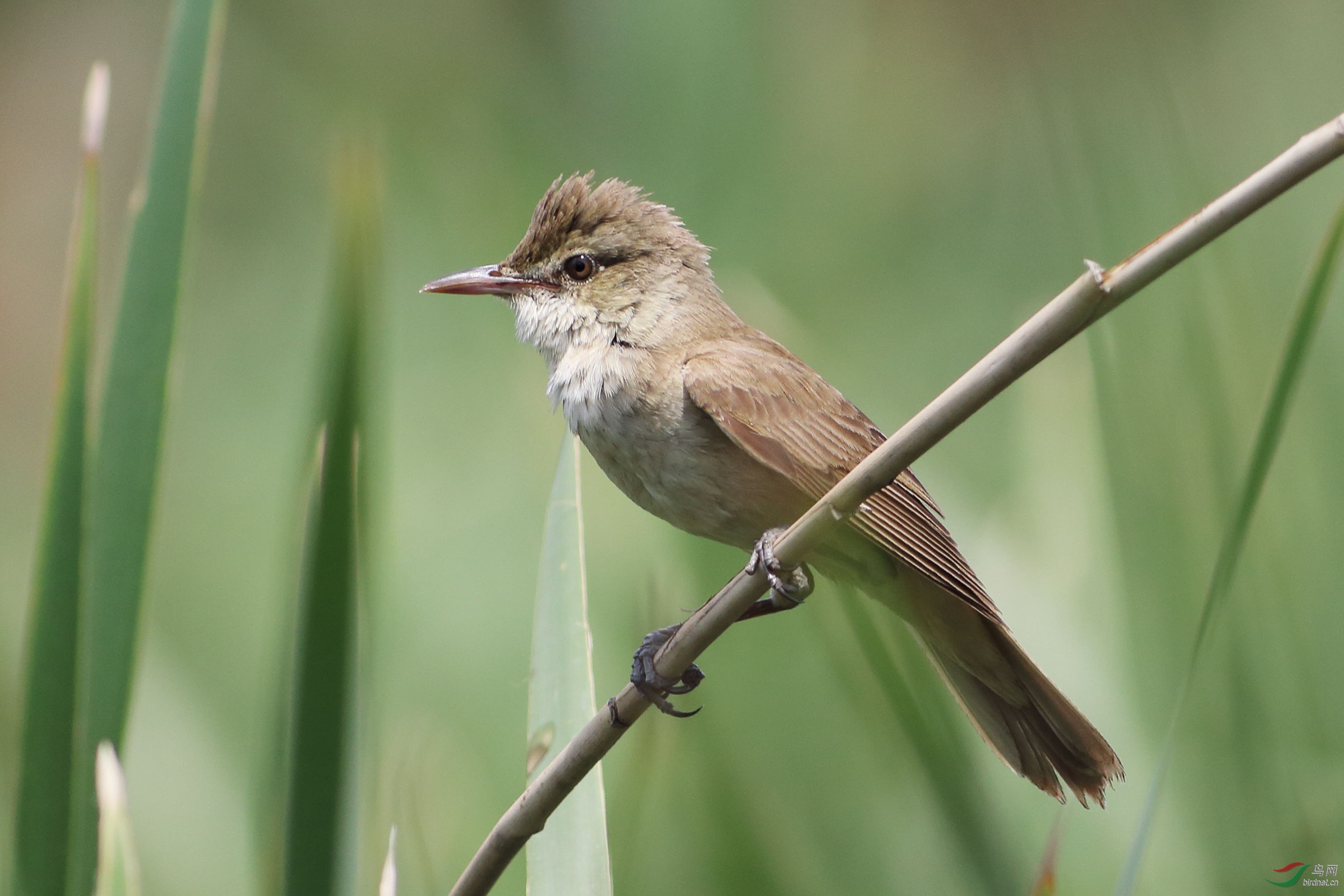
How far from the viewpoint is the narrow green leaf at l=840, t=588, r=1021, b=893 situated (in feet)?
5.05

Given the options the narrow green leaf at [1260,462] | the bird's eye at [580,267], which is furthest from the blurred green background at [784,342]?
the bird's eye at [580,267]

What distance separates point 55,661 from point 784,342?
1.75 m

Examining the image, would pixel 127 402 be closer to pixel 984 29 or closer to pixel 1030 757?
pixel 1030 757

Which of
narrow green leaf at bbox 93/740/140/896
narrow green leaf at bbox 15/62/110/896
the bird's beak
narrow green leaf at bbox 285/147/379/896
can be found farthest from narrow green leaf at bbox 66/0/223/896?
the bird's beak

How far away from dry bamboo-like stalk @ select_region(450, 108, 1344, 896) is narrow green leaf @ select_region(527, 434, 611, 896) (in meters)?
0.07

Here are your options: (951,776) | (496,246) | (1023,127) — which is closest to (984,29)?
(1023,127)

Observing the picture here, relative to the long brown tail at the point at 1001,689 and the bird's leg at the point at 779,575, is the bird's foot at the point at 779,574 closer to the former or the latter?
the bird's leg at the point at 779,575

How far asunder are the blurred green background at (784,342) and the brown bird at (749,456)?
143 millimetres

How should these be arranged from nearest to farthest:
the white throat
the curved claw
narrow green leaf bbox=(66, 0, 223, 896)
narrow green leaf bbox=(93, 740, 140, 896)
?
narrow green leaf bbox=(93, 740, 140, 896) → narrow green leaf bbox=(66, 0, 223, 896) → the curved claw → the white throat

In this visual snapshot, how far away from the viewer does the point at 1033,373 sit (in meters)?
2.84

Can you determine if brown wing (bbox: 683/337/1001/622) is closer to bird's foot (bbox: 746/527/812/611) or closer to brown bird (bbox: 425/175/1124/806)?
brown bird (bbox: 425/175/1124/806)

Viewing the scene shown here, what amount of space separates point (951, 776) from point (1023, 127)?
359 centimetres

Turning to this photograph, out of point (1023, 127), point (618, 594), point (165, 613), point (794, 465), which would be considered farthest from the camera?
point (1023, 127)

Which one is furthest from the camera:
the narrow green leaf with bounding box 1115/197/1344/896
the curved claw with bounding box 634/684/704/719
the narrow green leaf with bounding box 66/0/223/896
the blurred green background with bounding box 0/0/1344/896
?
the blurred green background with bounding box 0/0/1344/896
